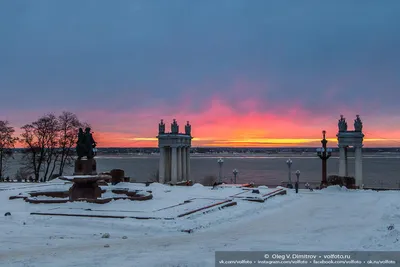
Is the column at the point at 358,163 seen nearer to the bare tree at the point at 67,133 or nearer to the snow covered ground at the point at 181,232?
the snow covered ground at the point at 181,232

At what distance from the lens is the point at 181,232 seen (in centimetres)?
1825

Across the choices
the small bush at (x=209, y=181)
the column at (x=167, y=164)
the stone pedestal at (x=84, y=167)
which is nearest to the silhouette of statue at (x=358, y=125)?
the column at (x=167, y=164)

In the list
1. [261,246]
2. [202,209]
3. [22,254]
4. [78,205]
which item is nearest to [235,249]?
[261,246]

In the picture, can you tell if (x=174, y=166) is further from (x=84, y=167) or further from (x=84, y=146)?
(x=84, y=167)

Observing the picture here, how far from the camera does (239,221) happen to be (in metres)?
21.5

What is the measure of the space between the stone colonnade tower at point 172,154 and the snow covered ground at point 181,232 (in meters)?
20.4

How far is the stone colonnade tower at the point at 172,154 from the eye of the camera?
48906mm

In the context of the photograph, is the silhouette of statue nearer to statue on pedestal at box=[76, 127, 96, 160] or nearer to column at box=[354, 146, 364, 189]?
column at box=[354, 146, 364, 189]

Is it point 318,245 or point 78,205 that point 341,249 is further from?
point 78,205

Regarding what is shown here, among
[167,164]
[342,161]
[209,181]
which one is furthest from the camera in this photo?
[209,181]

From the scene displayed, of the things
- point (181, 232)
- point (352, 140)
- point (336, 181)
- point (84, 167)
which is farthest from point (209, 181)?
point (181, 232)

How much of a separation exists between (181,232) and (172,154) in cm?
3098

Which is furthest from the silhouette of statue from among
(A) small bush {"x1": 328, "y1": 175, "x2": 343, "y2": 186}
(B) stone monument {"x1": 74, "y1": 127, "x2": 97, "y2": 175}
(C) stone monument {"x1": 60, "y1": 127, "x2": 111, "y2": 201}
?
(B) stone monument {"x1": 74, "y1": 127, "x2": 97, "y2": 175}

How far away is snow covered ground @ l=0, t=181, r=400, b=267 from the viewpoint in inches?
541
